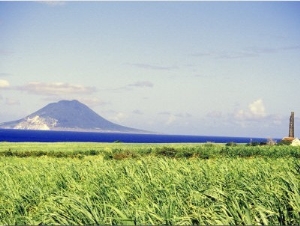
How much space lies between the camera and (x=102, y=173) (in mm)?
16766

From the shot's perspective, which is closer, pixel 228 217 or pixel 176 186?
pixel 228 217

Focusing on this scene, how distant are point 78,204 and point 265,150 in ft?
118

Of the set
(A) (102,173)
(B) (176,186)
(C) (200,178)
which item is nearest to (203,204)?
(B) (176,186)

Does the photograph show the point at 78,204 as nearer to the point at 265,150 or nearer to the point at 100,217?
the point at 100,217

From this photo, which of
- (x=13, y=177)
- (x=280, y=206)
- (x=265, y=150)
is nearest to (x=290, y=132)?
(x=265, y=150)

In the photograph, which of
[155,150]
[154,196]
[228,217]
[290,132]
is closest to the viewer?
[228,217]

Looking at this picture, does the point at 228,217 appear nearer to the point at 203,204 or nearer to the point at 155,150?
the point at 203,204

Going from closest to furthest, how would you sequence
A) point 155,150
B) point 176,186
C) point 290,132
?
point 176,186 < point 155,150 < point 290,132

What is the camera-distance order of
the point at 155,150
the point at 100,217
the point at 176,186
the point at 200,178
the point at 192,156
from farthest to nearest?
the point at 155,150
the point at 192,156
the point at 200,178
the point at 176,186
the point at 100,217

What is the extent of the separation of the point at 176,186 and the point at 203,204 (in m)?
2.69

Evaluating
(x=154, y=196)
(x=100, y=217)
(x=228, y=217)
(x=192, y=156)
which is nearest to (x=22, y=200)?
(x=154, y=196)

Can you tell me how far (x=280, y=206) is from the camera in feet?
32.5

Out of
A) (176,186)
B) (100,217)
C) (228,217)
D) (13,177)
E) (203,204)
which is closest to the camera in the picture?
(228,217)

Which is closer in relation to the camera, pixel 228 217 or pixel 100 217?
pixel 228 217
